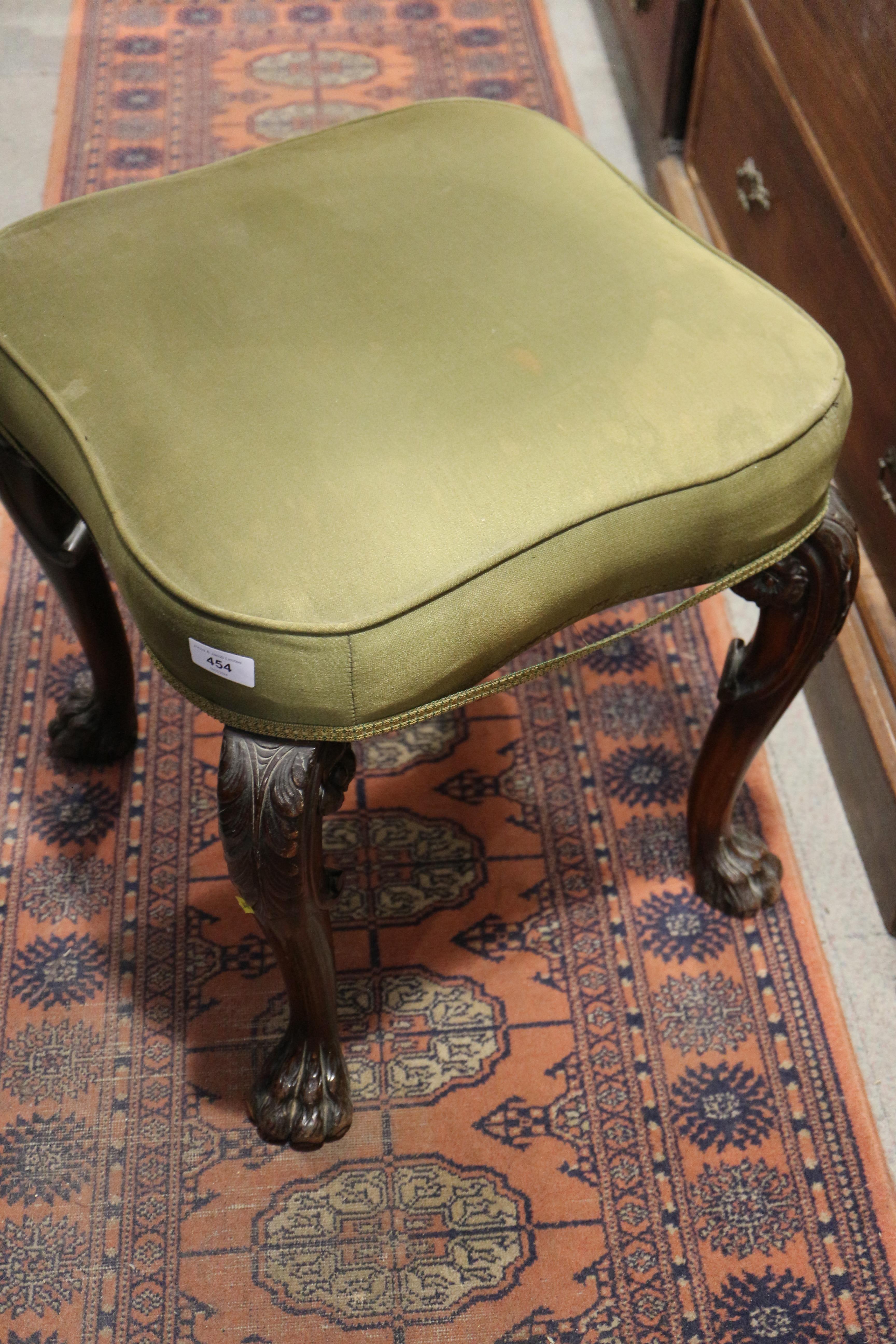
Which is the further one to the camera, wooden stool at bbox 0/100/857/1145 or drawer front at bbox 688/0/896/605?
drawer front at bbox 688/0/896/605

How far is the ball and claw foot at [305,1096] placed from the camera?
0.98 metres

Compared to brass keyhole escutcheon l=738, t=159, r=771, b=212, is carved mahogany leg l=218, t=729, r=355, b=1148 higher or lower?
lower

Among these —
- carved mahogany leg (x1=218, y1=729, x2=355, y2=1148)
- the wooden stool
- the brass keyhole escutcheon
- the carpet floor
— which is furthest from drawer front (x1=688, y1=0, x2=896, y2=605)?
carved mahogany leg (x1=218, y1=729, x2=355, y2=1148)

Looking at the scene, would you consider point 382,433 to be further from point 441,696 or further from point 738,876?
point 738,876

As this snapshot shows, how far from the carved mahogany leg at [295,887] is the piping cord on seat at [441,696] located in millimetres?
15

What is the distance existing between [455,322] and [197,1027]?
2.03 ft

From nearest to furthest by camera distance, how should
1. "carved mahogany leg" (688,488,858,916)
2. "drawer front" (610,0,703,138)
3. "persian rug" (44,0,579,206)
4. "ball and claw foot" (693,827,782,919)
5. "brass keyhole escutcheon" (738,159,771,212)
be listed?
"carved mahogany leg" (688,488,858,916), "ball and claw foot" (693,827,782,919), "brass keyhole escutcheon" (738,159,771,212), "drawer front" (610,0,703,138), "persian rug" (44,0,579,206)

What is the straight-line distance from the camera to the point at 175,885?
115 cm

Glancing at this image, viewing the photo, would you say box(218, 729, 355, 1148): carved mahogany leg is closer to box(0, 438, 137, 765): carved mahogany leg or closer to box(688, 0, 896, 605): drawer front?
box(0, 438, 137, 765): carved mahogany leg

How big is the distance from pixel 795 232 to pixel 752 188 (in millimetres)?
121

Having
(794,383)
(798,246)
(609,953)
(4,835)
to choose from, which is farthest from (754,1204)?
(798,246)

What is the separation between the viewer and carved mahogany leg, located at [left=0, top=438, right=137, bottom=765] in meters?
0.97

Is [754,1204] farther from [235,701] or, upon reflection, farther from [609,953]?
[235,701]

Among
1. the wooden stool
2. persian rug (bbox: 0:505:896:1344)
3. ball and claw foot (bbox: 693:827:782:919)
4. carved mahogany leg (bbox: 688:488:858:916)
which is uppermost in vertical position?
the wooden stool
